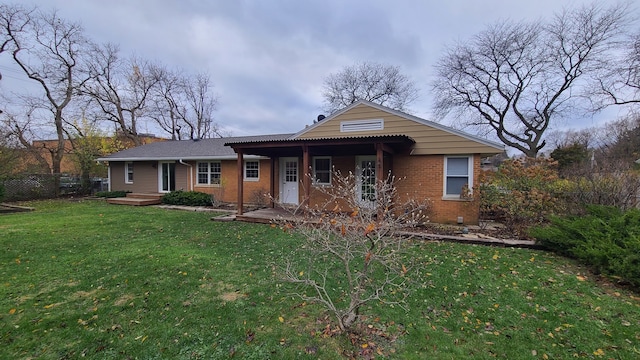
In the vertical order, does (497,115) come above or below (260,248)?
above

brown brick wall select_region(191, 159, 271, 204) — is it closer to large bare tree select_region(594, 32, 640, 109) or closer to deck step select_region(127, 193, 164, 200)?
deck step select_region(127, 193, 164, 200)

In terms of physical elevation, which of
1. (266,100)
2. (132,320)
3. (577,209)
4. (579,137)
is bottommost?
(132,320)

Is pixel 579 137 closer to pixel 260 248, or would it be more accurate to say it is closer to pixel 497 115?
pixel 497 115

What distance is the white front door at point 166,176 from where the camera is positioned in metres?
14.8

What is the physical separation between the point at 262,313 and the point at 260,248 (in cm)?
282

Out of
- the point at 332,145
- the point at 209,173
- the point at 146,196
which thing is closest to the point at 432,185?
the point at 332,145

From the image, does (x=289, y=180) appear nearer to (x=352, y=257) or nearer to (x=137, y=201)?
(x=137, y=201)

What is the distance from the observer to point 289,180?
38.4 ft

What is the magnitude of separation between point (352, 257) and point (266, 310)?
4.49ft

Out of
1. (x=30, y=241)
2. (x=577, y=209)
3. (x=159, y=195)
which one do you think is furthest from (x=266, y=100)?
(x=577, y=209)

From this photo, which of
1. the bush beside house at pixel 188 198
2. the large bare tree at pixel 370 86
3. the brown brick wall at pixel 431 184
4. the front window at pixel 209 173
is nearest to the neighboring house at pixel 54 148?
the bush beside house at pixel 188 198

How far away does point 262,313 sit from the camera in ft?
10.7

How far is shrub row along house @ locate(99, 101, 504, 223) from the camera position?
866cm

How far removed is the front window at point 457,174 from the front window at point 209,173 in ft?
34.3
